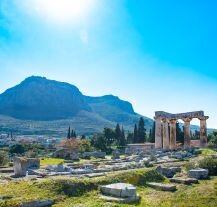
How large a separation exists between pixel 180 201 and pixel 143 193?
106 inches

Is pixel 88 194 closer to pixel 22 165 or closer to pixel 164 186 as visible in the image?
pixel 164 186

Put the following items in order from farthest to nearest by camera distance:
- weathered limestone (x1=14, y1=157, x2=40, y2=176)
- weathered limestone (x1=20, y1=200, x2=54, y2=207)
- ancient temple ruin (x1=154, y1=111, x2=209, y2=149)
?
ancient temple ruin (x1=154, y1=111, x2=209, y2=149) < weathered limestone (x1=14, y1=157, x2=40, y2=176) < weathered limestone (x1=20, y1=200, x2=54, y2=207)

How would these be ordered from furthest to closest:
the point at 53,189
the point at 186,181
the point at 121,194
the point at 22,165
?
the point at 22,165 < the point at 186,181 < the point at 53,189 < the point at 121,194

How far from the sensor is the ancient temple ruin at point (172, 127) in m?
52.4

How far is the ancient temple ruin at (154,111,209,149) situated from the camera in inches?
2064

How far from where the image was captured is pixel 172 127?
55.0m

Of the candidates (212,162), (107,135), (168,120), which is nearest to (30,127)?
(107,135)

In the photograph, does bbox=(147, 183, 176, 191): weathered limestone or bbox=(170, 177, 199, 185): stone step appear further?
bbox=(170, 177, 199, 185): stone step

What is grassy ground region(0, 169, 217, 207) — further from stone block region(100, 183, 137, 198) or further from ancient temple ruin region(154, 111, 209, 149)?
ancient temple ruin region(154, 111, 209, 149)

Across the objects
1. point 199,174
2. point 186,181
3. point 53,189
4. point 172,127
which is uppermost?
point 172,127

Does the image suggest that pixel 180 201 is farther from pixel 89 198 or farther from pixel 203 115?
pixel 203 115

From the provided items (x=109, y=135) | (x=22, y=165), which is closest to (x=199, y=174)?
(x=22, y=165)

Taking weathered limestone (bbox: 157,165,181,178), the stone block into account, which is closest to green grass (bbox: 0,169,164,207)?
the stone block

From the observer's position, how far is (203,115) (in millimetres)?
51938
